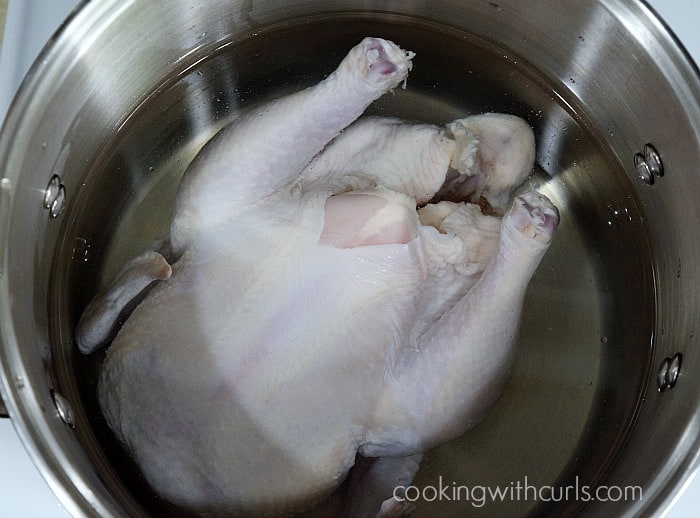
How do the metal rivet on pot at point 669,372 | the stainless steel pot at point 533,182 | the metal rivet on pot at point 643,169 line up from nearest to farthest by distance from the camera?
the stainless steel pot at point 533,182 → the metal rivet on pot at point 669,372 → the metal rivet on pot at point 643,169

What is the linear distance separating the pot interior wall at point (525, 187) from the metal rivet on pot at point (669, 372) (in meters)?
0.08

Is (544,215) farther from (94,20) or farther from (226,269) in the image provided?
(94,20)

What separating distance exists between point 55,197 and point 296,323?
Result: 393 millimetres

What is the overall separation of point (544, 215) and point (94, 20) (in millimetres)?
646

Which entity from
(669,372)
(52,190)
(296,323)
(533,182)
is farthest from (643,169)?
(52,190)

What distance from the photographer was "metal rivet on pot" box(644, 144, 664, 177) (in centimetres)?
100

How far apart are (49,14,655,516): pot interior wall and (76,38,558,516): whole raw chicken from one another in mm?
180

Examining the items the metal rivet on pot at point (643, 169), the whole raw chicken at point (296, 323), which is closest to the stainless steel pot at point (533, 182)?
the metal rivet on pot at point (643, 169)

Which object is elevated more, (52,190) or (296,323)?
(52,190)

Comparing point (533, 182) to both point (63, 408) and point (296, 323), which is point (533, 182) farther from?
point (63, 408)

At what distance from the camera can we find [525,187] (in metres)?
1.23

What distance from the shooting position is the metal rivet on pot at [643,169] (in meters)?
1.05

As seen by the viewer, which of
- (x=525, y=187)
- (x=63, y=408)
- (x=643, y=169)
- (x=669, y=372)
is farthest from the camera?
(x=525, y=187)

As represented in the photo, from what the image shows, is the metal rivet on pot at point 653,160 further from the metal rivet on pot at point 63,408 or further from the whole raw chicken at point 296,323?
the metal rivet on pot at point 63,408
